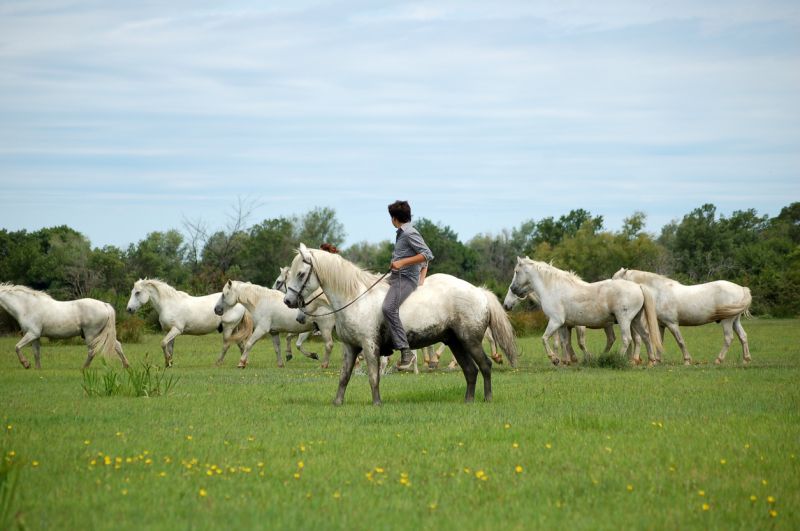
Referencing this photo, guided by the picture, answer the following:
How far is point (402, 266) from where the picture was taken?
40.5 ft

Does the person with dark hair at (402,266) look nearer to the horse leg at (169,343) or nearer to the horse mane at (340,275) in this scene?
the horse mane at (340,275)

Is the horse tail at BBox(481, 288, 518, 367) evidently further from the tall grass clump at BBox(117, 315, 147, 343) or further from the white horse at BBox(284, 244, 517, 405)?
the tall grass clump at BBox(117, 315, 147, 343)

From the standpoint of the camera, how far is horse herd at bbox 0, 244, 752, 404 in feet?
41.2

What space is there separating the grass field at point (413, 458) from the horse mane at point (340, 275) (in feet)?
5.33

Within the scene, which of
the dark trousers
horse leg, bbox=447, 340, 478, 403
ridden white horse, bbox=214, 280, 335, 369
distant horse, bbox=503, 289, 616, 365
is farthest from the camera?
ridden white horse, bbox=214, 280, 335, 369

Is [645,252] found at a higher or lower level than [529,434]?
higher

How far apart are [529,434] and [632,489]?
2440mm

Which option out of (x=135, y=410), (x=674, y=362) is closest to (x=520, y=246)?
(x=674, y=362)

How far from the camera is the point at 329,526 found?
6.22m

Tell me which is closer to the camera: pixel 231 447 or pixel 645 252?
Result: pixel 231 447

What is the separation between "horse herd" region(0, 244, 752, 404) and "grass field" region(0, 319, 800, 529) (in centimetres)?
103

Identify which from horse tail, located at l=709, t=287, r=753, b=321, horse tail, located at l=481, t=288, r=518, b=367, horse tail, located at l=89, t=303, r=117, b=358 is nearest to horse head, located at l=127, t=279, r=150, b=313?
horse tail, located at l=89, t=303, r=117, b=358

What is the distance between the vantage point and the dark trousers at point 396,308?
39.9 ft

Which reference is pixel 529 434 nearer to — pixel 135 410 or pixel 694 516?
pixel 694 516
